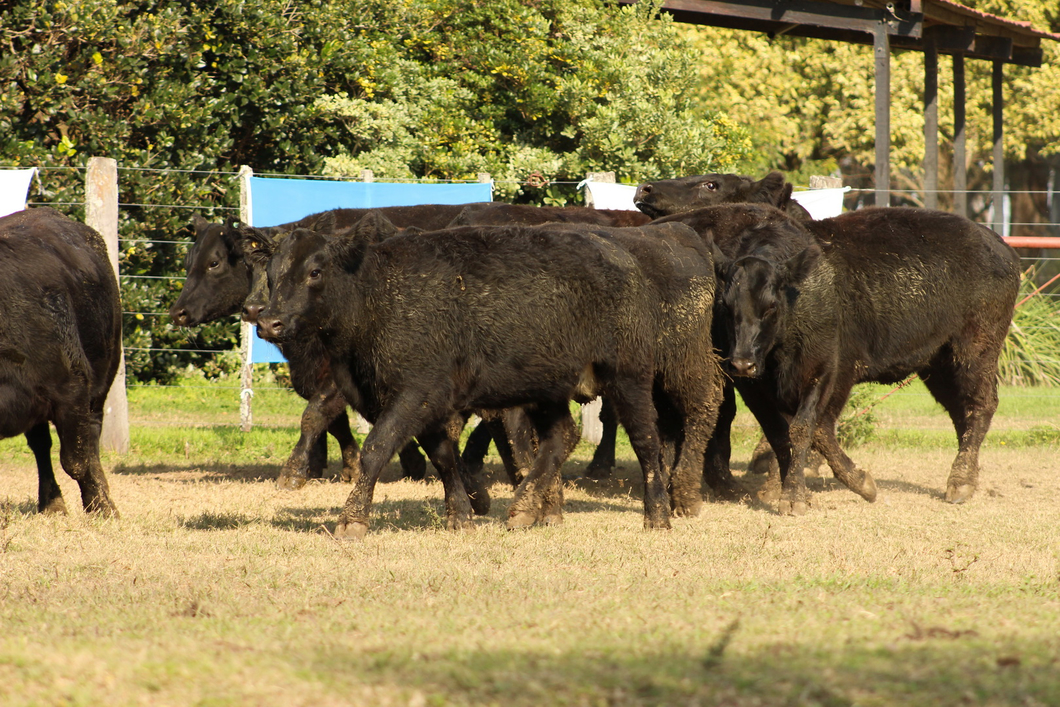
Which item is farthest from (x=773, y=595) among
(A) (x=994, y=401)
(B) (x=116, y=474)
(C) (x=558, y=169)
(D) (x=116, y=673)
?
(C) (x=558, y=169)

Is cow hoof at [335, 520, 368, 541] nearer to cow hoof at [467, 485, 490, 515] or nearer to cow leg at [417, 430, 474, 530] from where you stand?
cow leg at [417, 430, 474, 530]

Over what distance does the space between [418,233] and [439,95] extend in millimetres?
8936

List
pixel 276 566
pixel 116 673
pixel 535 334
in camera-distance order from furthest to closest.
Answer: pixel 535 334 < pixel 276 566 < pixel 116 673

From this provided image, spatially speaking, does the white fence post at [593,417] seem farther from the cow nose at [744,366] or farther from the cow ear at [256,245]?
the cow nose at [744,366]

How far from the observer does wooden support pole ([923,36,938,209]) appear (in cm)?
1872

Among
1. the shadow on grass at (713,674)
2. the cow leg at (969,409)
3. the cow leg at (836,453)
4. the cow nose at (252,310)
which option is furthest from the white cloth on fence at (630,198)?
the shadow on grass at (713,674)

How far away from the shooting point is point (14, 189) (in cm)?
1080

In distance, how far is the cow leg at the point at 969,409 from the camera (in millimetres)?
9367

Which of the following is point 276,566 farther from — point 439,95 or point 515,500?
point 439,95

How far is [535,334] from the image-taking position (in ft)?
24.3

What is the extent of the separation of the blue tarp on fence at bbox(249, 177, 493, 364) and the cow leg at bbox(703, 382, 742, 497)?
4.11 meters

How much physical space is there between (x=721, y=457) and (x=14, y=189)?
256 inches

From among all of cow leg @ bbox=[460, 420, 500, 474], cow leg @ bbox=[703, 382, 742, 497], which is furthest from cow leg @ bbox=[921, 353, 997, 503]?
cow leg @ bbox=[460, 420, 500, 474]

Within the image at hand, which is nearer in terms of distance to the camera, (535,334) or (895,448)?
(535,334)
